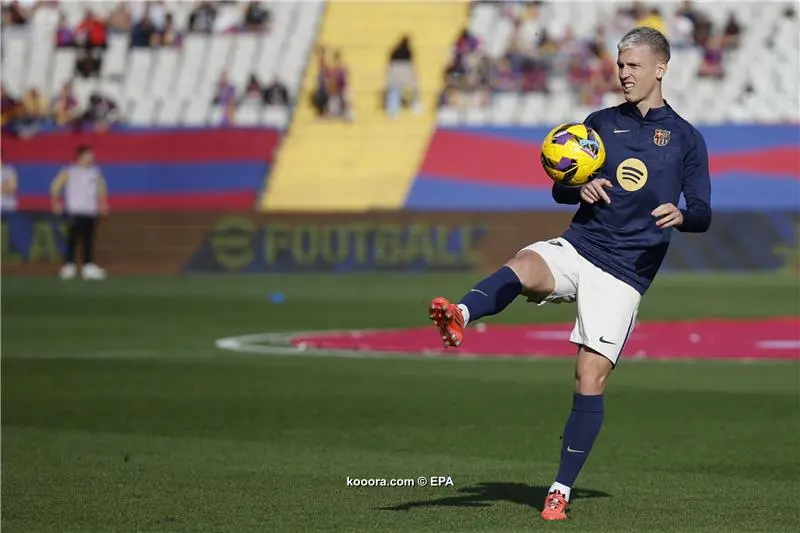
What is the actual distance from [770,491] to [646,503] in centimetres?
80

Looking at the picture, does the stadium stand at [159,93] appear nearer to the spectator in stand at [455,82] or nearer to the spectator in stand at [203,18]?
the spectator in stand at [203,18]

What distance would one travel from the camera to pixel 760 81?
121ft

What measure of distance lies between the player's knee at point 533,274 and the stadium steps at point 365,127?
27.5 m

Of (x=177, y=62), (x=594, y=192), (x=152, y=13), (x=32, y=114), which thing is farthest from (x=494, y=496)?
(x=152, y=13)

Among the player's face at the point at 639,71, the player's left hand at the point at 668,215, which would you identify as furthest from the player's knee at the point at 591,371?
the player's face at the point at 639,71

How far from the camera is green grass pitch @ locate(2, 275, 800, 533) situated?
24.4 feet

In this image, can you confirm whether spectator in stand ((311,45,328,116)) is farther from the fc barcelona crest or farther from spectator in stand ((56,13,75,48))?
→ the fc barcelona crest

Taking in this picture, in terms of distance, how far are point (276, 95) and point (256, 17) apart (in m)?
3.95

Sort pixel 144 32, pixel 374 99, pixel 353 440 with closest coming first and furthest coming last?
pixel 353 440, pixel 374 99, pixel 144 32

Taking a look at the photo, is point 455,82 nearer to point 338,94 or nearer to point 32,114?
point 338,94

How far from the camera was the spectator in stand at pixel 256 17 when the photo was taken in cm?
4188

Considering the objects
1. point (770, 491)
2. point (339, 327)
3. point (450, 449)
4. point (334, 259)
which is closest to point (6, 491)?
point (450, 449)

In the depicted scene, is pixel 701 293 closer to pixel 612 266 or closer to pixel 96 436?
pixel 96 436

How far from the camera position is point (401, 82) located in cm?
3875
